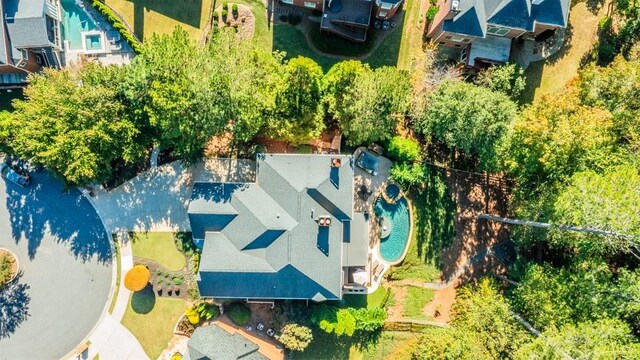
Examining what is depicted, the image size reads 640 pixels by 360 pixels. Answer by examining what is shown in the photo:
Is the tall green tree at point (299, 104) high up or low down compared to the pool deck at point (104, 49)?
down

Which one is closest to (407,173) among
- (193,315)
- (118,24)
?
(193,315)

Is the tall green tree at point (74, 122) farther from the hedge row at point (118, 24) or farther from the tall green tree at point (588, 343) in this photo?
the tall green tree at point (588, 343)

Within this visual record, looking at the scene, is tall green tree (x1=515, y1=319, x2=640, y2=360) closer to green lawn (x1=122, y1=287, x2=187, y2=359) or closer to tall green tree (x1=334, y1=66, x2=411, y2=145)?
tall green tree (x1=334, y1=66, x2=411, y2=145)

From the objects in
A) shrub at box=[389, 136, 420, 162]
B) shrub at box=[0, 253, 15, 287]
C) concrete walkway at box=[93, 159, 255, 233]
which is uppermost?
shrub at box=[389, 136, 420, 162]

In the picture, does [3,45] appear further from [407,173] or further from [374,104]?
[407,173]

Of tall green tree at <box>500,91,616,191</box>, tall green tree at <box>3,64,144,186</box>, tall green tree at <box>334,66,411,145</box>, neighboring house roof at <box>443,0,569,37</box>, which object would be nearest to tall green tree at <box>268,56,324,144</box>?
tall green tree at <box>334,66,411,145</box>

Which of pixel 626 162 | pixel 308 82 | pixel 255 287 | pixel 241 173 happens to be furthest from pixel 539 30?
pixel 255 287

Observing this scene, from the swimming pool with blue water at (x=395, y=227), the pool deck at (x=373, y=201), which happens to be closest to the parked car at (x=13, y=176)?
the pool deck at (x=373, y=201)
